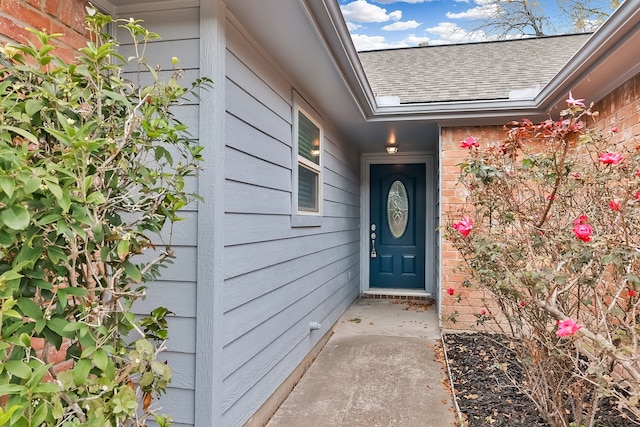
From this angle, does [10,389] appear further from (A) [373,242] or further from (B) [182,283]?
(A) [373,242]

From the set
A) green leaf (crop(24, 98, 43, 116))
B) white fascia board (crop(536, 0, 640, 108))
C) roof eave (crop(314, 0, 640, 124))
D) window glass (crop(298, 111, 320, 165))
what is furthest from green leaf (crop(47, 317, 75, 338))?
white fascia board (crop(536, 0, 640, 108))

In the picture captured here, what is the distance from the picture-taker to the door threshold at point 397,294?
20.8 feet

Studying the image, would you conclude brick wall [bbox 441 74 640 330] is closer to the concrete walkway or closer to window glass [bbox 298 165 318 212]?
the concrete walkway

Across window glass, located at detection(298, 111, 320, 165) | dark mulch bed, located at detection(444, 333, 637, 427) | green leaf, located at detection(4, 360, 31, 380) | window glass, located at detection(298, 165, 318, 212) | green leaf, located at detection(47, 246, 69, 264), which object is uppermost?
window glass, located at detection(298, 111, 320, 165)

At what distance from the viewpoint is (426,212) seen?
6531 millimetres

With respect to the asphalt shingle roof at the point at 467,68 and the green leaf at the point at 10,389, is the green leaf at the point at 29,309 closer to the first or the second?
the green leaf at the point at 10,389

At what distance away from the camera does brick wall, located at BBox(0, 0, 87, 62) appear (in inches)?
A: 59.6

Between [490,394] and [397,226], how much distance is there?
13.1 feet

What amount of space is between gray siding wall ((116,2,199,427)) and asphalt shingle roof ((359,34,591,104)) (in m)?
2.99

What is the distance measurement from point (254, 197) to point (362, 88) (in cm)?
182

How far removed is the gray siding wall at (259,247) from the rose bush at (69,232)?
0.79 metres

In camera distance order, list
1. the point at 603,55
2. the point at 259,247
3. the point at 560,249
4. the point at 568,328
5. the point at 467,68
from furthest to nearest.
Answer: the point at 467,68
the point at 603,55
the point at 259,247
the point at 560,249
the point at 568,328

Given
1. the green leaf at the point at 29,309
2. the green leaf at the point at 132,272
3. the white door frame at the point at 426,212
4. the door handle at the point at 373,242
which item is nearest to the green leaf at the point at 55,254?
the green leaf at the point at 29,309

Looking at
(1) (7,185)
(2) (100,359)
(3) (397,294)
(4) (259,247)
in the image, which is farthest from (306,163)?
(3) (397,294)
